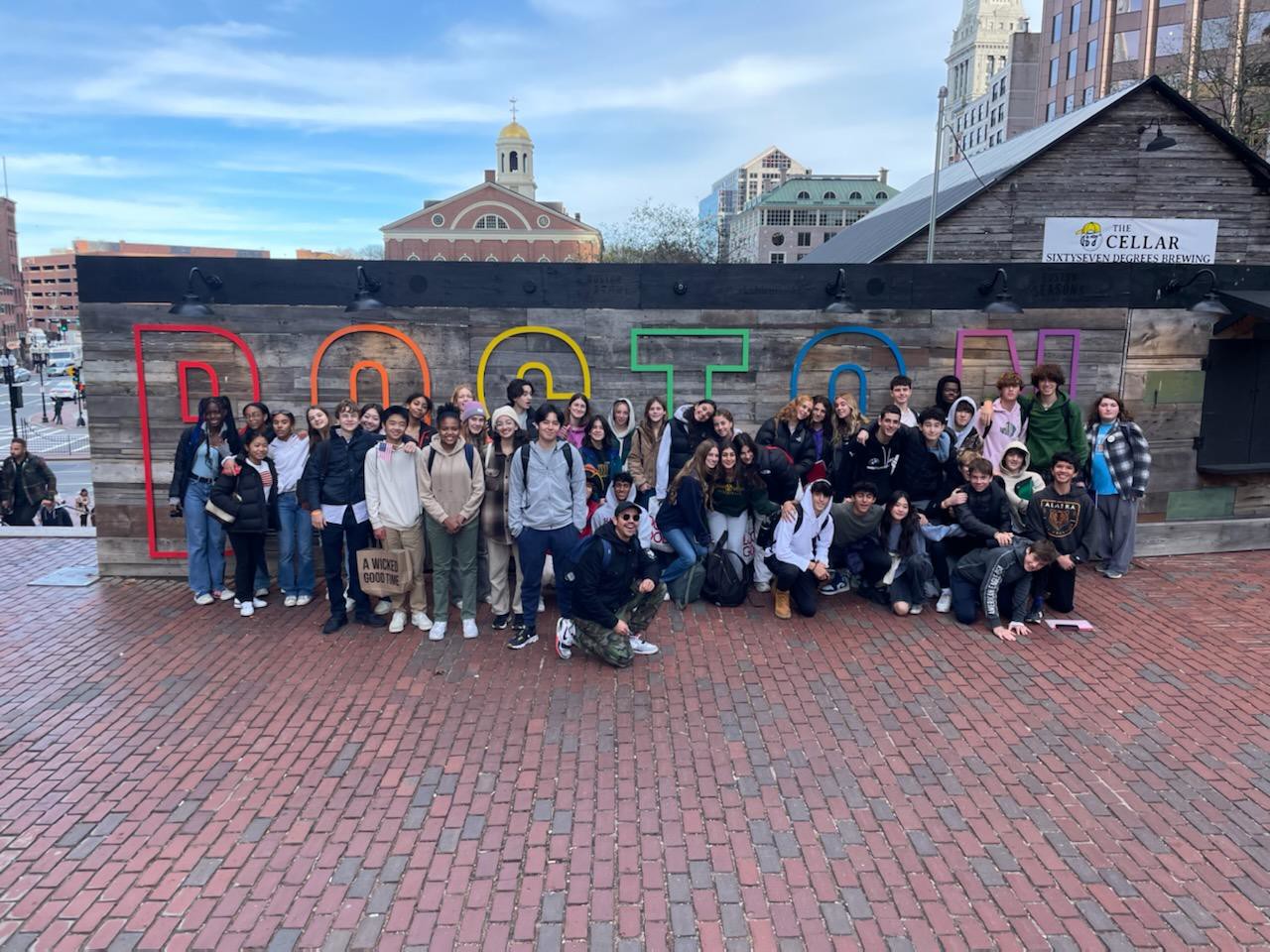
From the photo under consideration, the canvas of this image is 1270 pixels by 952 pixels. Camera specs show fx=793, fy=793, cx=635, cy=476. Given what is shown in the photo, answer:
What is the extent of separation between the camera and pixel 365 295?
807 cm

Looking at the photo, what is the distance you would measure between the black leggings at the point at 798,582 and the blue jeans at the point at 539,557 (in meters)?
1.86

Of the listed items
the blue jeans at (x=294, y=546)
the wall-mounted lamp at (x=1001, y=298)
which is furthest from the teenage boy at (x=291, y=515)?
the wall-mounted lamp at (x=1001, y=298)

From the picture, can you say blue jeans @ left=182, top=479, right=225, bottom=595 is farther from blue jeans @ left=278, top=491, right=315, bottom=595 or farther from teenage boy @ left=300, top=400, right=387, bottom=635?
teenage boy @ left=300, top=400, right=387, bottom=635

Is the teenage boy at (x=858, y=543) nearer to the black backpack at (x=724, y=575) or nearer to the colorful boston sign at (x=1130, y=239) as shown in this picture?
the black backpack at (x=724, y=575)

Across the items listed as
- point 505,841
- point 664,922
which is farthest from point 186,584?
point 664,922

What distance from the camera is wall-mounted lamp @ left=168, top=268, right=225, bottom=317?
7934 millimetres

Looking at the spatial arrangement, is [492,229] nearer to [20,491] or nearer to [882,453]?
[20,491]

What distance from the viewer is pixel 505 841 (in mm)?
4184

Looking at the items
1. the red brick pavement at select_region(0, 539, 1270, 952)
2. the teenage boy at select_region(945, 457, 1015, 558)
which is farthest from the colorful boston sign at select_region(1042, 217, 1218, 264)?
the red brick pavement at select_region(0, 539, 1270, 952)

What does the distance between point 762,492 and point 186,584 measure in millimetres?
6082

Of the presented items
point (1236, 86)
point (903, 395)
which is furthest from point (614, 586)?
point (1236, 86)

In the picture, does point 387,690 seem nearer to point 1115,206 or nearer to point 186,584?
point 186,584

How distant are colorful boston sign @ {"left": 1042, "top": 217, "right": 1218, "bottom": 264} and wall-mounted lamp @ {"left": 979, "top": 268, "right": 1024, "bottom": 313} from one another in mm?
10349

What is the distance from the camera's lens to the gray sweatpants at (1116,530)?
836cm
